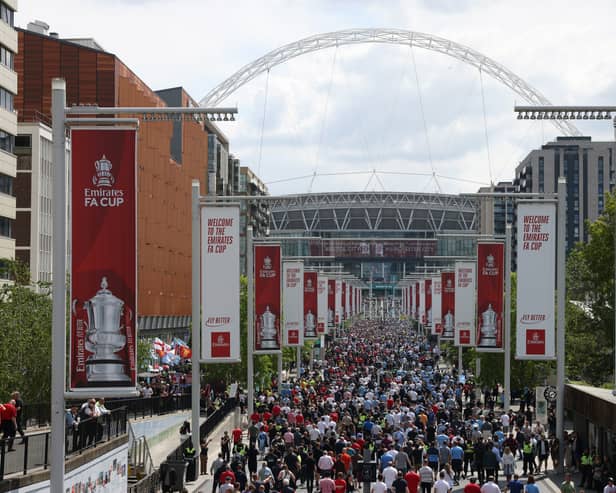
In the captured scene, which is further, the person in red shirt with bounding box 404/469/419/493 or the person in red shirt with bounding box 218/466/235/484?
the person in red shirt with bounding box 404/469/419/493

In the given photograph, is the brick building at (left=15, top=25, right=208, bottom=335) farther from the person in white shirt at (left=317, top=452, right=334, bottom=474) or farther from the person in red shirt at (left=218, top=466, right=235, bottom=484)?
the person in red shirt at (left=218, top=466, right=235, bottom=484)

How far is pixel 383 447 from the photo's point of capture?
39688 mm

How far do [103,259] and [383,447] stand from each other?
21897mm

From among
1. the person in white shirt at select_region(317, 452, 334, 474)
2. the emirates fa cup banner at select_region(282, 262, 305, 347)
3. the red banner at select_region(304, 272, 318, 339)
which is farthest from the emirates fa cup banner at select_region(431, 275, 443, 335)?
the person in white shirt at select_region(317, 452, 334, 474)

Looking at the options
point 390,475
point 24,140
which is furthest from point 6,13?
point 390,475

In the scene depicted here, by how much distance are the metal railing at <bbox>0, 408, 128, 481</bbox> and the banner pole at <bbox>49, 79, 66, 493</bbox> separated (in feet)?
7.39

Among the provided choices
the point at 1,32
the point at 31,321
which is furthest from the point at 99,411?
the point at 1,32

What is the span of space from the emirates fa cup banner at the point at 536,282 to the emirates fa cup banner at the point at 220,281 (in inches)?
363

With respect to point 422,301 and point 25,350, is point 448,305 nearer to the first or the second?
point 25,350

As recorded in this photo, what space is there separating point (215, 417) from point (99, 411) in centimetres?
2649

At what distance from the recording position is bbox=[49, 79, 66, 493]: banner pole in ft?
63.1

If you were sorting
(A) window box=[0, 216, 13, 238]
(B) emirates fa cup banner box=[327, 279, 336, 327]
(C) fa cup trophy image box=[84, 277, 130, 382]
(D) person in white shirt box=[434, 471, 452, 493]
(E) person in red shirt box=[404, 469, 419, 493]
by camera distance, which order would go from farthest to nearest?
(B) emirates fa cup banner box=[327, 279, 336, 327], (A) window box=[0, 216, 13, 238], (E) person in red shirt box=[404, 469, 419, 493], (D) person in white shirt box=[434, 471, 452, 493], (C) fa cup trophy image box=[84, 277, 130, 382]

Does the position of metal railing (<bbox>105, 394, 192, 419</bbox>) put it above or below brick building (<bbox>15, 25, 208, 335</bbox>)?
below

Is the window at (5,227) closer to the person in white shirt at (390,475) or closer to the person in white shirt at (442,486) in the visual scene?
the person in white shirt at (390,475)
